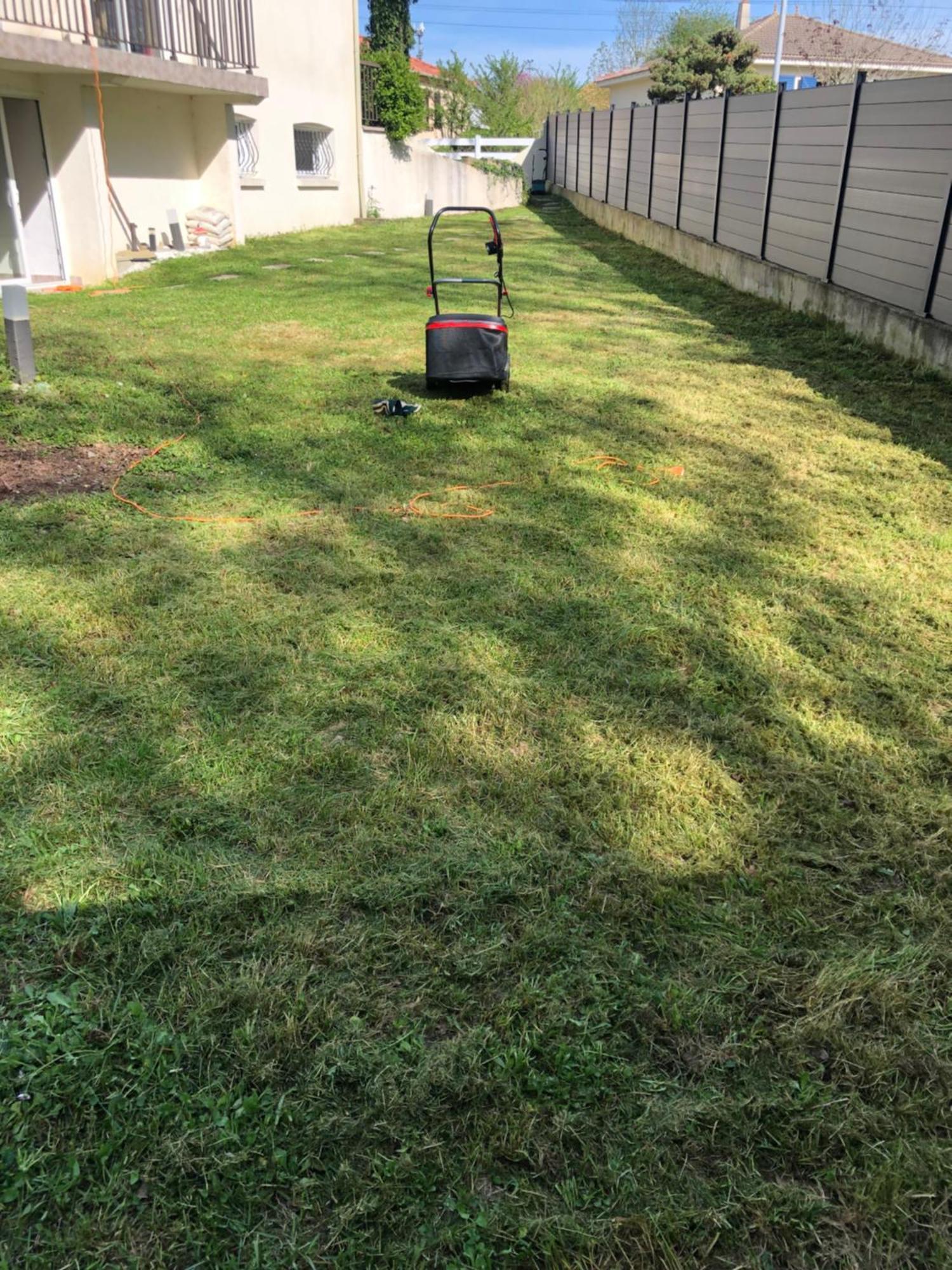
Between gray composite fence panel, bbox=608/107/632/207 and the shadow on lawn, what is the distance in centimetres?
600

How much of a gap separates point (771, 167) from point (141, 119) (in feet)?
27.9

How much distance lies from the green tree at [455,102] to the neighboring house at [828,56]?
6.44 m

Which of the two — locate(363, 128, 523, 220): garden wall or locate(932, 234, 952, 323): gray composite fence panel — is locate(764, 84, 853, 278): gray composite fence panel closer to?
locate(932, 234, 952, 323): gray composite fence panel

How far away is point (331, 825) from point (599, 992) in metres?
0.80

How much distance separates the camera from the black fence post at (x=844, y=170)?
7.68 metres

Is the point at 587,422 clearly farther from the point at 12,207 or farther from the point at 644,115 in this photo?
the point at 644,115

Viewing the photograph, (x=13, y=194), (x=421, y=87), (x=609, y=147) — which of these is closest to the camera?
(x=13, y=194)

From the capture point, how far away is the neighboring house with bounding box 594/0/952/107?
29.6 m

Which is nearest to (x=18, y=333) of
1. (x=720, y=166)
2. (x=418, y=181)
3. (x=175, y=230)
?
(x=175, y=230)

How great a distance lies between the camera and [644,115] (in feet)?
50.4

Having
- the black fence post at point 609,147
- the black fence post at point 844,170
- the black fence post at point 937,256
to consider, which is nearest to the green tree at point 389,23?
the black fence post at point 609,147

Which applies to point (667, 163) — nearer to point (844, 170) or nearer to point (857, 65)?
point (844, 170)

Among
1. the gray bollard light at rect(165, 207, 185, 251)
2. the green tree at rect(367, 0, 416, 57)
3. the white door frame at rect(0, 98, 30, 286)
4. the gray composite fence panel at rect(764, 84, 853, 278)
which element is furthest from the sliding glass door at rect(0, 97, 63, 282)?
the green tree at rect(367, 0, 416, 57)

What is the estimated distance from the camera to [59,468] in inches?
193
